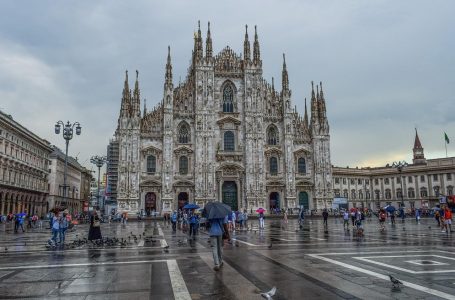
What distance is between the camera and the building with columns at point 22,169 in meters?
49.3

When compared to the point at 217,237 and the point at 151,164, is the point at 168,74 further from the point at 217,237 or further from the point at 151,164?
the point at 217,237

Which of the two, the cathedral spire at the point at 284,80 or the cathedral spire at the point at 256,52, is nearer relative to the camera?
the cathedral spire at the point at 284,80

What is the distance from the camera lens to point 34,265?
11133 millimetres

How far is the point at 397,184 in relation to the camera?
8575 cm

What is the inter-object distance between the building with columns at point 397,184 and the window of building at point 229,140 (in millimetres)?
34945

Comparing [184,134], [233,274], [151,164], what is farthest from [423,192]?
[233,274]

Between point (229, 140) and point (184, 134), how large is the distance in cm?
615

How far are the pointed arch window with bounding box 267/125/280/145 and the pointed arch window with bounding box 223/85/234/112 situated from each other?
611 cm

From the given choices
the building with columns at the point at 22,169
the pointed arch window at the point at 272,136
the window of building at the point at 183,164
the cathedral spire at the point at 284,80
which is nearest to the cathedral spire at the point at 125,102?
the window of building at the point at 183,164

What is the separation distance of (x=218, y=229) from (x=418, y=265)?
5.42m

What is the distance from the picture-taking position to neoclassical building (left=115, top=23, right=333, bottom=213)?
163 ft

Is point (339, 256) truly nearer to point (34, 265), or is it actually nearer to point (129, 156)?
point (34, 265)

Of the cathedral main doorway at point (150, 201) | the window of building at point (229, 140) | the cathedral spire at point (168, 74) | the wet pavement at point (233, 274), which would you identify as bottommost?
the wet pavement at point (233, 274)

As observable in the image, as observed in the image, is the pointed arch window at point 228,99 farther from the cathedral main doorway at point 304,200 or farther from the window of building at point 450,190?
the window of building at point 450,190
